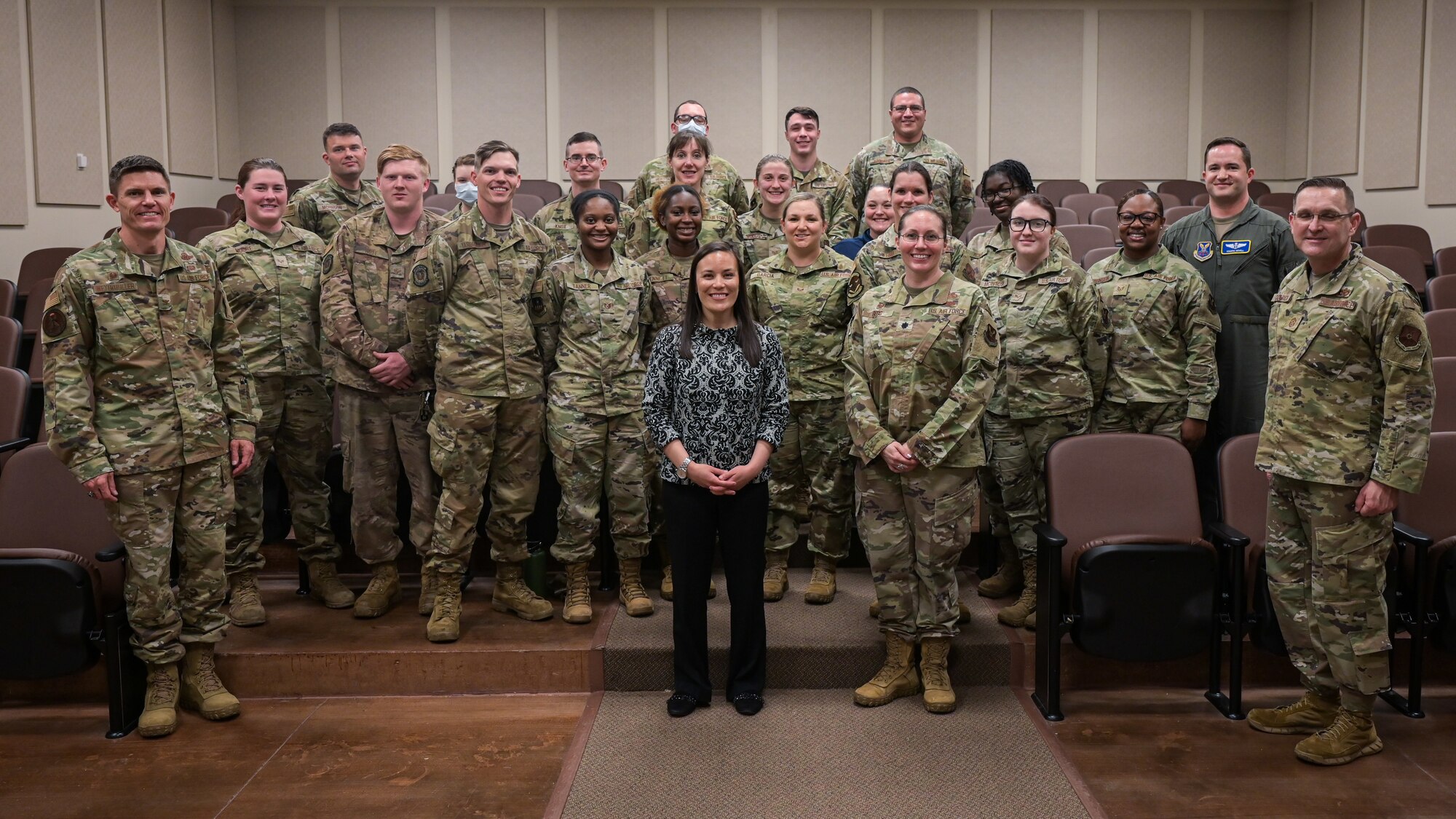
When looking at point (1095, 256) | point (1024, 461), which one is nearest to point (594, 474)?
point (1024, 461)

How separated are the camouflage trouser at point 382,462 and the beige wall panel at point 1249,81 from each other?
8557 millimetres

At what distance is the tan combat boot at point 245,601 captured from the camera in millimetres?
3680

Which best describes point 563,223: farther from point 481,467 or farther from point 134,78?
point 134,78

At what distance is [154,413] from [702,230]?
2.07 meters

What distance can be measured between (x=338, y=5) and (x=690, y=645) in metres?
8.34

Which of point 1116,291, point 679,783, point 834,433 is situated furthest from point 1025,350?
point 679,783

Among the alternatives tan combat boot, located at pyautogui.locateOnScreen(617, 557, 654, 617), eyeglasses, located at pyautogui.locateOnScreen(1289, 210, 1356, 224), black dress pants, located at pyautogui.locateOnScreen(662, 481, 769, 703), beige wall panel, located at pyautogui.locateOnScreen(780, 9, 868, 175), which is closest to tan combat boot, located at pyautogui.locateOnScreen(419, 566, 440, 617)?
tan combat boot, located at pyautogui.locateOnScreen(617, 557, 654, 617)

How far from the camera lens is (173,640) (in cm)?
320

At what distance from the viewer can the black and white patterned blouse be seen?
314cm

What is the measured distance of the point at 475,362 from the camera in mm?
3520

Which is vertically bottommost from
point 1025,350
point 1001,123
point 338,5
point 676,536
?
point 676,536

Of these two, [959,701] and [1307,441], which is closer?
[1307,441]

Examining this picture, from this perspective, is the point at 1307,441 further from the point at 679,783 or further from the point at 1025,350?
the point at 679,783

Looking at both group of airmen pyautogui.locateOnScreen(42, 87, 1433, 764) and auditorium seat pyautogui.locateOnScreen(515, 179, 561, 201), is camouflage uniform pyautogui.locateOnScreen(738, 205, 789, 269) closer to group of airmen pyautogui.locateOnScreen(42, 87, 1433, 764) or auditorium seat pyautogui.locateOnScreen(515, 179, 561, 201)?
group of airmen pyautogui.locateOnScreen(42, 87, 1433, 764)
